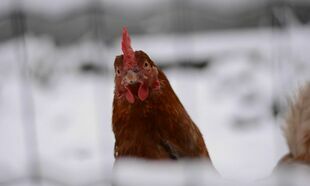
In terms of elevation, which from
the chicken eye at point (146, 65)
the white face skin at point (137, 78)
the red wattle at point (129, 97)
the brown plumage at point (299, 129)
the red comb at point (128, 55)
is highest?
the red comb at point (128, 55)

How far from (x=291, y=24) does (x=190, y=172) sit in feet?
5.87

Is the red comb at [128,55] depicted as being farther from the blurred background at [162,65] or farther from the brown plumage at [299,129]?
the blurred background at [162,65]

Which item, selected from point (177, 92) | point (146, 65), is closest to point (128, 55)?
point (146, 65)

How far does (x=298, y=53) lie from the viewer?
2607 millimetres

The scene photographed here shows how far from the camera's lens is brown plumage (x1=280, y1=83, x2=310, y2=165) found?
4.57 ft

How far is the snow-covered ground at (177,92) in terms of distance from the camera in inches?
85.6

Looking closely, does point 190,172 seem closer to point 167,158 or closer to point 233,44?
point 167,158

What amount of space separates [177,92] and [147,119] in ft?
4.45

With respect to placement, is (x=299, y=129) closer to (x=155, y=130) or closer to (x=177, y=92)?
(x=155, y=130)

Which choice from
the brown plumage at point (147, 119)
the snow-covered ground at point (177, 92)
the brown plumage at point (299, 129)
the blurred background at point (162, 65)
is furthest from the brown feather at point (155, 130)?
the blurred background at point (162, 65)

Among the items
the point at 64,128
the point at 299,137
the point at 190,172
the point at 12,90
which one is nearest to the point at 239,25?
the point at 64,128

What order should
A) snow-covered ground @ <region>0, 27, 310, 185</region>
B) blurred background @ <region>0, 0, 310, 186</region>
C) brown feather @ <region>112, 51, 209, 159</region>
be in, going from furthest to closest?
blurred background @ <region>0, 0, 310, 186</region>
snow-covered ground @ <region>0, 27, 310, 185</region>
brown feather @ <region>112, 51, 209, 159</region>

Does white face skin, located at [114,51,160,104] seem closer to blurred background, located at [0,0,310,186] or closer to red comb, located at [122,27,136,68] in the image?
red comb, located at [122,27,136,68]

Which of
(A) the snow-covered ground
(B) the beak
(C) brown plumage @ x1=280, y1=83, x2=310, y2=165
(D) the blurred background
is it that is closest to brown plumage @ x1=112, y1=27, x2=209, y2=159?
(B) the beak
